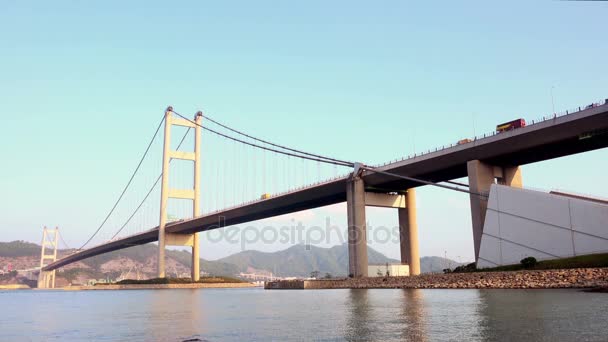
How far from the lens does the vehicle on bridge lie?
57.6 m

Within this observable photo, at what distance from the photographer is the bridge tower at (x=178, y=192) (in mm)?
113375

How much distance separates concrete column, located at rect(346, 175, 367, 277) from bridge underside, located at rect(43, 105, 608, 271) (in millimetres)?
2119

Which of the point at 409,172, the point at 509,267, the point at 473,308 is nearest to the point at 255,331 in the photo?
the point at 473,308

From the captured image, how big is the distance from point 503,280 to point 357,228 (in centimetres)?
3425

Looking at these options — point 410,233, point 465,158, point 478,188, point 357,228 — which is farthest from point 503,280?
point 410,233

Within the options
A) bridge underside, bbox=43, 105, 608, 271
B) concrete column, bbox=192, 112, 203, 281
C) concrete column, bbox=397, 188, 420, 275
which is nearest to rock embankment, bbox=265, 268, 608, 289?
bridge underside, bbox=43, 105, 608, 271

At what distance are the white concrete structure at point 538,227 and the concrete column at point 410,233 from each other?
29174mm

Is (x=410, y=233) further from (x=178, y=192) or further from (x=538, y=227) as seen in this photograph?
(x=178, y=192)

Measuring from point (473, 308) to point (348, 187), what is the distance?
55457mm

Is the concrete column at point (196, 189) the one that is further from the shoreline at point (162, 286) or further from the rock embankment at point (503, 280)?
the rock embankment at point (503, 280)

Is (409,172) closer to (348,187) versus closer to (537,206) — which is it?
(348,187)

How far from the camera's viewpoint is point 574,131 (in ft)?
173

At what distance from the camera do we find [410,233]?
89.2m

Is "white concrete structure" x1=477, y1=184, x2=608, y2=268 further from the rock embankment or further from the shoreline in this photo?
the shoreline
